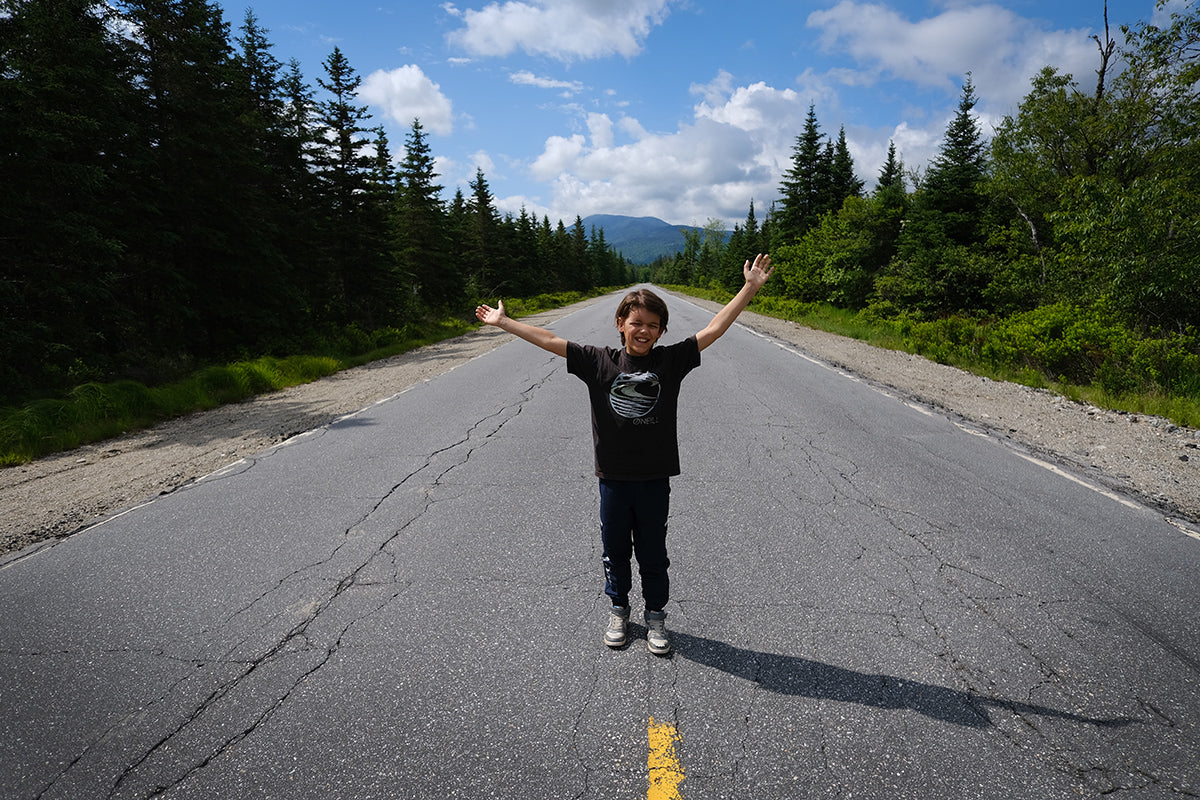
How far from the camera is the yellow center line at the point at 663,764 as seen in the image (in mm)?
1904

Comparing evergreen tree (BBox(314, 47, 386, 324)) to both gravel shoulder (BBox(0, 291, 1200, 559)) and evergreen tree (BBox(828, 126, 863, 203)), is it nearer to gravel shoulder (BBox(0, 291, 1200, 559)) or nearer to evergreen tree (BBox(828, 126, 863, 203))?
gravel shoulder (BBox(0, 291, 1200, 559))

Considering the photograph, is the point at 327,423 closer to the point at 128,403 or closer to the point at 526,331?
the point at 128,403

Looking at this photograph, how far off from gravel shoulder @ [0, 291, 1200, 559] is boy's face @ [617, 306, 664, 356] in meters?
4.77

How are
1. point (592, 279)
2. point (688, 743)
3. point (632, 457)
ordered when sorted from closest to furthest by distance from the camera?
1. point (688, 743)
2. point (632, 457)
3. point (592, 279)

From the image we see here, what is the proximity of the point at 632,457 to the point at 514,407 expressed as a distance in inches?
229

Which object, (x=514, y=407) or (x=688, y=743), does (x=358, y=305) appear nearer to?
(x=514, y=407)

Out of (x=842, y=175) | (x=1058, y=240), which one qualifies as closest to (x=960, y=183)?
(x=1058, y=240)

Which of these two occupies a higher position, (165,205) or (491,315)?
(165,205)

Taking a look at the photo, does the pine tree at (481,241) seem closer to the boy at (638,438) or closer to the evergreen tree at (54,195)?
the evergreen tree at (54,195)

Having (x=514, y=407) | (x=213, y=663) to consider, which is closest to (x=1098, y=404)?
(x=514, y=407)

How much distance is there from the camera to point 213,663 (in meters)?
2.64

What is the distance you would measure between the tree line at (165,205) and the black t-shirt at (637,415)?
1034 centimetres

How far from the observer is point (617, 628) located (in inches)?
109

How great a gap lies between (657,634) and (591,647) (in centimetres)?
36
